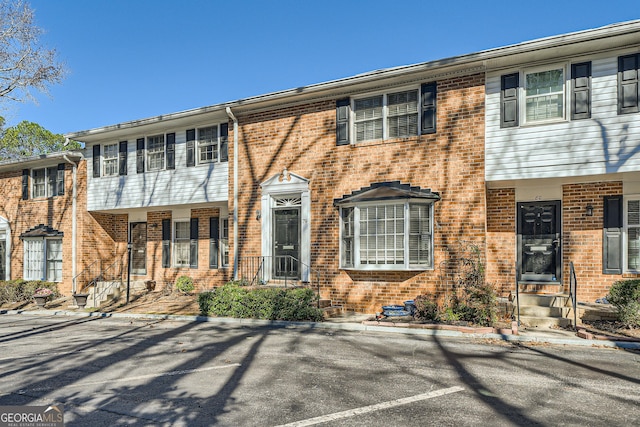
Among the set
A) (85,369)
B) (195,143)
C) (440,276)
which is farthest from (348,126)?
(85,369)

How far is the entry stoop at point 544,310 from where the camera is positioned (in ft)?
33.0

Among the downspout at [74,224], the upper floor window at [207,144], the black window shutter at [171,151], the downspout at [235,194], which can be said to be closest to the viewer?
the downspout at [235,194]

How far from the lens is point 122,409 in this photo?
5.17 m

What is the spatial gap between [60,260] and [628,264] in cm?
1906

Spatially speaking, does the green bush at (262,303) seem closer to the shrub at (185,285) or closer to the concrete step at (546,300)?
the shrub at (185,285)

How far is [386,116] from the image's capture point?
483 inches

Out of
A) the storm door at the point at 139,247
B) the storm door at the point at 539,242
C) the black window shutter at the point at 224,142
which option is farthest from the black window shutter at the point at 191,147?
the storm door at the point at 539,242

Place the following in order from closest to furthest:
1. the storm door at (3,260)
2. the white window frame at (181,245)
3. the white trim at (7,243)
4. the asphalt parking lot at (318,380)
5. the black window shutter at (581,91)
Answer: the asphalt parking lot at (318,380) → the black window shutter at (581,91) → the white window frame at (181,245) → the white trim at (7,243) → the storm door at (3,260)

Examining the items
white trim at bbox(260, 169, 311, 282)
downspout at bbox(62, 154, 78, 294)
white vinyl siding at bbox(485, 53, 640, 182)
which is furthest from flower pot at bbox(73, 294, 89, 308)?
white vinyl siding at bbox(485, 53, 640, 182)

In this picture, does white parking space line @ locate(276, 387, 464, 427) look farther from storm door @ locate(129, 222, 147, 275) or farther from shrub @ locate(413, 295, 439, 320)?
storm door @ locate(129, 222, 147, 275)

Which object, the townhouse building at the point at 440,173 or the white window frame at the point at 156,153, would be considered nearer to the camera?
the townhouse building at the point at 440,173

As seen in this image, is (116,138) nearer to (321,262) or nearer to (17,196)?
(17,196)

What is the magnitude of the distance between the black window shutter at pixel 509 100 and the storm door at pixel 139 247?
1376 centimetres

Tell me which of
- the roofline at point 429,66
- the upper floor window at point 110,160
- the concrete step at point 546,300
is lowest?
the concrete step at point 546,300
